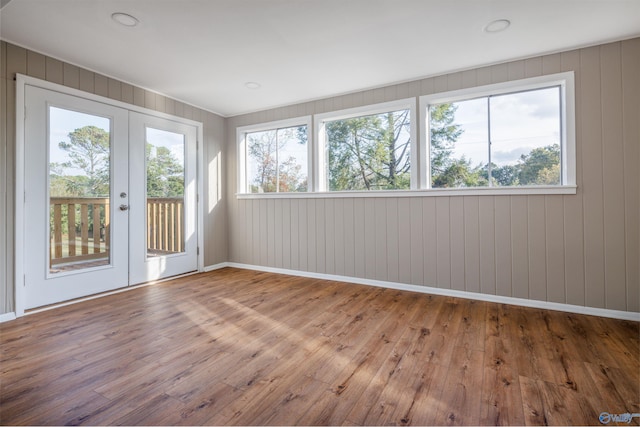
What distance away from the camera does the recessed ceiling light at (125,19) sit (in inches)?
90.3

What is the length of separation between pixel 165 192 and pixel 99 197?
83cm

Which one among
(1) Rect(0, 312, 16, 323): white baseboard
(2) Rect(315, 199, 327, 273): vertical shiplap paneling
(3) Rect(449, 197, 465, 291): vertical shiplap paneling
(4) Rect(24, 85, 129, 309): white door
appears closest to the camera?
(1) Rect(0, 312, 16, 323): white baseboard

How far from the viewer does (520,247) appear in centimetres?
301

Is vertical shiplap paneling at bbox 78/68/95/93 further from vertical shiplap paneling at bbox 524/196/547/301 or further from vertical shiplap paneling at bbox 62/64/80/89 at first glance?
vertical shiplap paneling at bbox 524/196/547/301

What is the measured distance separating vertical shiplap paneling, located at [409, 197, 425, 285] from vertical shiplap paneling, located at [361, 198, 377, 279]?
1.51 ft

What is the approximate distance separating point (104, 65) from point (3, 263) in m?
2.12

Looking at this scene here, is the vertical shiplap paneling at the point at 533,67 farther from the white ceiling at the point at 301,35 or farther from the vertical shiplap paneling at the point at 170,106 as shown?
the vertical shiplap paneling at the point at 170,106

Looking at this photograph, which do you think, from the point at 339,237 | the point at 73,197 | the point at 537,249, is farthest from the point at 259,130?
the point at 537,249

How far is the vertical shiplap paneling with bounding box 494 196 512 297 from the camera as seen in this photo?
306 cm

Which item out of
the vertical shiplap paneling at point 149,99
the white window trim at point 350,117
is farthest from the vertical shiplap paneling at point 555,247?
the vertical shiplap paneling at point 149,99

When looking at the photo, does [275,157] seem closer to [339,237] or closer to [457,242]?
[339,237]

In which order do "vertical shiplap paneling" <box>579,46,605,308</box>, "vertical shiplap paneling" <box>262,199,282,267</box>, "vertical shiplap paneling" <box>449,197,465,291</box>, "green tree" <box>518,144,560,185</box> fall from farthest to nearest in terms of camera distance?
"vertical shiplap paneling" <box>262,199,282,267</box> < "vertical shiplap paneling" <box>449,197,465,291</box> < "green tree" <box>518,144,560,185</box> < "vertical shiplap paneling" <box>579,46,605,308</box>

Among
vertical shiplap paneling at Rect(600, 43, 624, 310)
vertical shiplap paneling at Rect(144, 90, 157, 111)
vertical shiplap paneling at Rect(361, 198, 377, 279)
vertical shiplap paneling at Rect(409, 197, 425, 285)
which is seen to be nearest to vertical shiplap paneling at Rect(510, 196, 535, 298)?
vertical shiplap paneling at Rect(600, 43, 624, 310)

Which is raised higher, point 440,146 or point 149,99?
point 149,99
